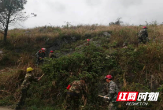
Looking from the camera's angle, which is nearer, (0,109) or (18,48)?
(0,109)

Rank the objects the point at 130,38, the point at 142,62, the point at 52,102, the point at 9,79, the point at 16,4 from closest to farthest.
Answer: the point at 52,102 → the point at 142,62 → the point at 9,79 → the point at 130,38 → the point at 16,4

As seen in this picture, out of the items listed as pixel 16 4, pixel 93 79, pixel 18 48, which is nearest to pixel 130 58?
pixel 93 79

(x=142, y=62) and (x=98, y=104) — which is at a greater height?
(x=142, y=62)

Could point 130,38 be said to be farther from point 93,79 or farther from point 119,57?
point 93,79

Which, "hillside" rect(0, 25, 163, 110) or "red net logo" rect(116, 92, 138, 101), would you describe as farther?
"hillside" rect(0, 25, 163, 110)

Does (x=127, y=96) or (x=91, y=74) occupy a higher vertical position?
(x=91, y=74)

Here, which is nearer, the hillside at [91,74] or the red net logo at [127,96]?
the red net logo at [127,96]

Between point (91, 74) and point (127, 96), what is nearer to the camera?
point (127, 96)

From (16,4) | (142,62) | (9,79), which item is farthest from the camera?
(16,4)

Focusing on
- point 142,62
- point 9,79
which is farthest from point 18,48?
point 142,62

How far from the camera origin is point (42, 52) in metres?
8.91

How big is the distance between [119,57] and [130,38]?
10.3 feet

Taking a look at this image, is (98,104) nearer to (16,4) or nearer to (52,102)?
(52,102)

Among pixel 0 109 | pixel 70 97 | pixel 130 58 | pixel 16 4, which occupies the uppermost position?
pixel 16 4
